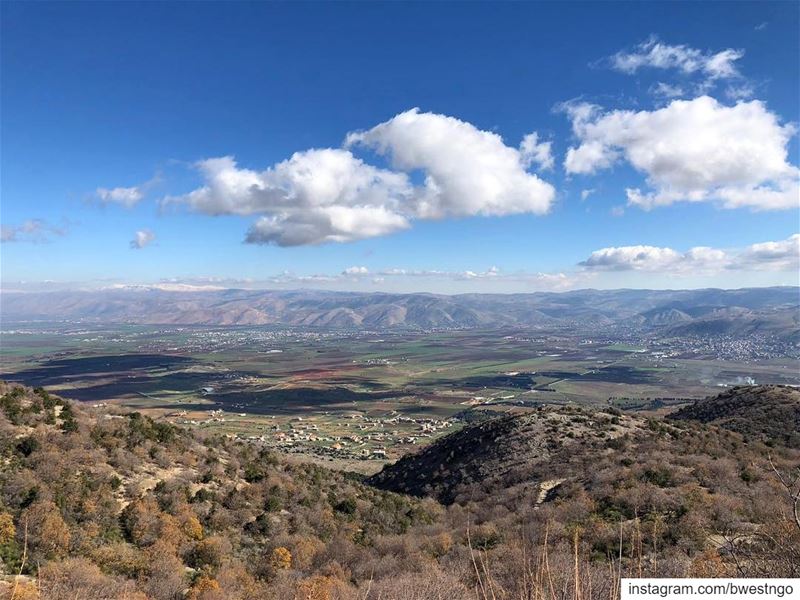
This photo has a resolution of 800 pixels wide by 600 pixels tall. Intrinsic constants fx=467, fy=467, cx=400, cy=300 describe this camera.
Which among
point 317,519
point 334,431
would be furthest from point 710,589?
point 334,431

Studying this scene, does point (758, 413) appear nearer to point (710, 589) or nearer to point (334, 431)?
point (710, 589)

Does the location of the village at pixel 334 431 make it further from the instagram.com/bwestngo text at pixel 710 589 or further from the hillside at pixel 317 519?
the instagram.com/bwestngo text at pixel 710 589

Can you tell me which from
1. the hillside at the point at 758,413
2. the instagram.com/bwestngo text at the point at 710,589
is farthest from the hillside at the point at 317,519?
the hillside at the point at 758,413

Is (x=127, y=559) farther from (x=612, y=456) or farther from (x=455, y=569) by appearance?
(x=612, y=456)

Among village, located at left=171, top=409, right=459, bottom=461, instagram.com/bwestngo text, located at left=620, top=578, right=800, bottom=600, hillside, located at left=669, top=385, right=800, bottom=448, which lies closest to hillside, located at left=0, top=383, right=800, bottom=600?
instagram.com/bwestngo text, located at left=620, top=578, right=800, bottom=600

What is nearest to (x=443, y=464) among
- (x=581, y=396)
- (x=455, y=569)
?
(x=455, y=569)
